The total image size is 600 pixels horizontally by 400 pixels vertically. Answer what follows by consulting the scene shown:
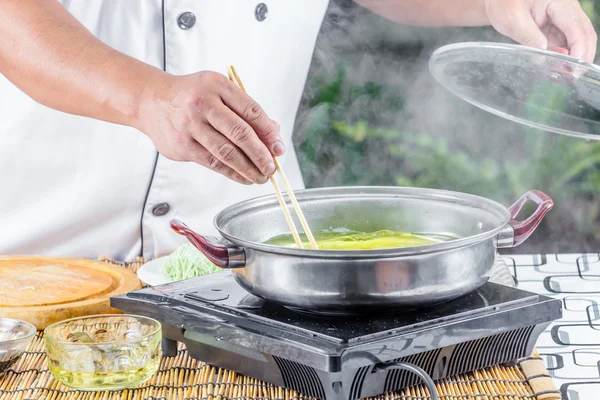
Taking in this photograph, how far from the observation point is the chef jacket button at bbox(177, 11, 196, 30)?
228 centimetres

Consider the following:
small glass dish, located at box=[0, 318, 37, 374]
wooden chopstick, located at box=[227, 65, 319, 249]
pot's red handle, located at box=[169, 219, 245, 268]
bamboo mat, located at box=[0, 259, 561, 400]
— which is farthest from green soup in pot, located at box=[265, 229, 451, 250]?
small glass dish, located at box=[0, 318, 37, 374]

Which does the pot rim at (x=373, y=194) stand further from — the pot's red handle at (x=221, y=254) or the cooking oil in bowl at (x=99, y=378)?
the cooking oil in bowl at (x=99, y=378)

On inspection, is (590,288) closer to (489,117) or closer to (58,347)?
(58,347)

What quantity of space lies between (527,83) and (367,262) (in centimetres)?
74

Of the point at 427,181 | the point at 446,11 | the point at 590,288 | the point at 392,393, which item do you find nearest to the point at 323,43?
the point at 427,181

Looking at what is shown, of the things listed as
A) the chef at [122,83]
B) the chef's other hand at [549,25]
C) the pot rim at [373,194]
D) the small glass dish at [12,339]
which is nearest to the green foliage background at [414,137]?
the chef at [122,83]

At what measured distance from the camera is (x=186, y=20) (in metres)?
2.29

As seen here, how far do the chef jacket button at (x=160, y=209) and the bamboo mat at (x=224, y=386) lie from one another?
0.90m

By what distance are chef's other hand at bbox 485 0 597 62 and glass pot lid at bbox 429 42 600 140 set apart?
0.42 ft

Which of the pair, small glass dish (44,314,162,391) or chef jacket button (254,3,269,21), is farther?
chef jacket button (254,3,269,21)

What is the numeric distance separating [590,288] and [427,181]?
2315 mm

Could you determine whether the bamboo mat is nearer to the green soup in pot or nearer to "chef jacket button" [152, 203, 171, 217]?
the green soup in pot

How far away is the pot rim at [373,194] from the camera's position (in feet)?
4.31

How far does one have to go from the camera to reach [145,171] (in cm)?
235
